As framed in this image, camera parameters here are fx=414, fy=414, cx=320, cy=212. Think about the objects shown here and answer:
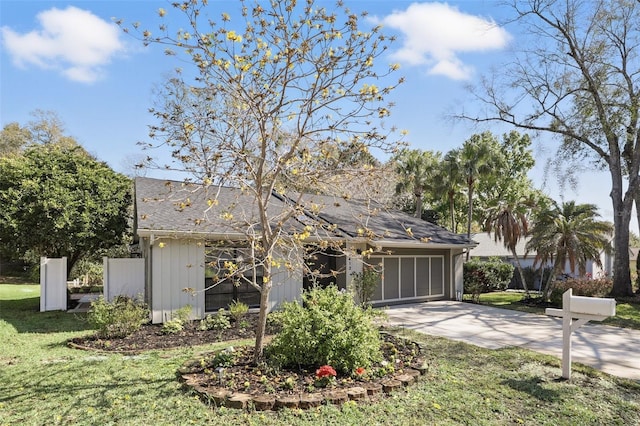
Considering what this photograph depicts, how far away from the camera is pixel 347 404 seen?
471cm

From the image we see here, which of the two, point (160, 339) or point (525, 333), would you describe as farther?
point (525, 333)

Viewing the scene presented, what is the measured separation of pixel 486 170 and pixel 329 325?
59.5 feet

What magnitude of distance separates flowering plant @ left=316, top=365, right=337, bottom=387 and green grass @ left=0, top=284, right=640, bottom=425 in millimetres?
580

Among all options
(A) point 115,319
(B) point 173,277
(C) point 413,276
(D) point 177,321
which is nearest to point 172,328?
(D) point 177,321

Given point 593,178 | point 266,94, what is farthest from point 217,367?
point 593,178

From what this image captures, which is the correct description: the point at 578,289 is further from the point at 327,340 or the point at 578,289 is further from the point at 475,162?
the point at 327,340

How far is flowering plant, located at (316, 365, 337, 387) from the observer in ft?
17.1

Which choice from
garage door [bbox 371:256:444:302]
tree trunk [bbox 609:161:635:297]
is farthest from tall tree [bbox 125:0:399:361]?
tree trunk [bbox 609:161:635:297]

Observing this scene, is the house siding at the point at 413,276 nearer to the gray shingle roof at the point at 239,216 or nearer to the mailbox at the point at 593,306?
the gray shingle roof at the point at 239,216

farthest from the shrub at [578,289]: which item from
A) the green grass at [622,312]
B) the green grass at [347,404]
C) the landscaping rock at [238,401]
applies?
the landscaping rock at [238,401]

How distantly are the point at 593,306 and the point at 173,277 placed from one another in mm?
8785

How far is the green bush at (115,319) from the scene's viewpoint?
26.7 feet

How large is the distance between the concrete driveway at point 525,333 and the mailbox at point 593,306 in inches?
61.1

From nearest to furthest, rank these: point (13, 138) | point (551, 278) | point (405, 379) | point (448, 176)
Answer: point (405, 379) → point (551, 278) → point (448, 176) → point (13, 138)
